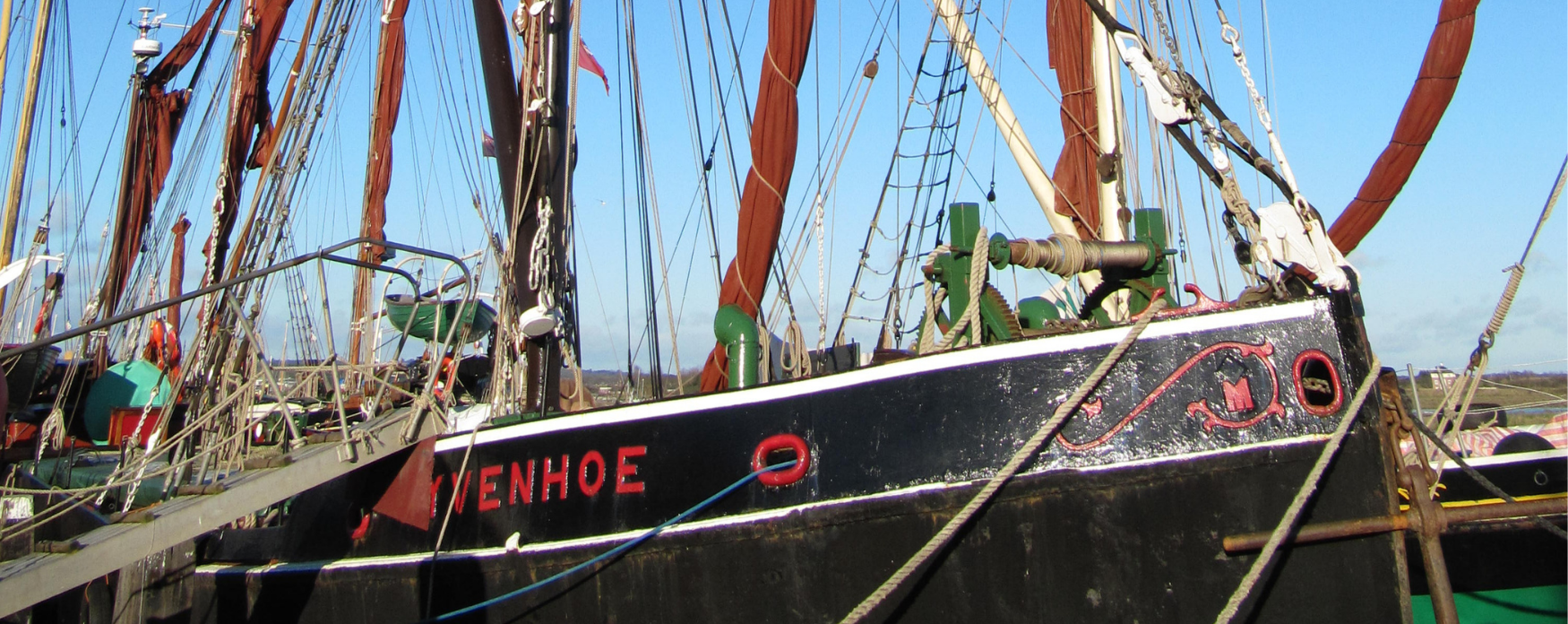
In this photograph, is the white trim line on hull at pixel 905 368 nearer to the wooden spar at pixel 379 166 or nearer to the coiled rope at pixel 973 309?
the coiled rope at pixel 973 309

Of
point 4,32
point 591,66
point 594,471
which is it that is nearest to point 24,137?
point 4,32

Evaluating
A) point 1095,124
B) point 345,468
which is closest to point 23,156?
point 345,468

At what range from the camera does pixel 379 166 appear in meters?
22.8

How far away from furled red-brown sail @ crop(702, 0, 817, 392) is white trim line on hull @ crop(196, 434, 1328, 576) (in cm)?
257

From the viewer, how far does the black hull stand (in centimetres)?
472

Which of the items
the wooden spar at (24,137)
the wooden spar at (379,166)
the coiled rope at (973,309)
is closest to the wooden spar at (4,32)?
the wooden spar at (24,137)

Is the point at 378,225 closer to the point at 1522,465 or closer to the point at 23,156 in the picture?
the point at 23,156

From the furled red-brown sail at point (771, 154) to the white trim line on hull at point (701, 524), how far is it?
2.57 m

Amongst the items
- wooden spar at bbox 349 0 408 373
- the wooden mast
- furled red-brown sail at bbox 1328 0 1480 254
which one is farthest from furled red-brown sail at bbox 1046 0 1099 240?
wooden spar at bbox 349 0 408 373

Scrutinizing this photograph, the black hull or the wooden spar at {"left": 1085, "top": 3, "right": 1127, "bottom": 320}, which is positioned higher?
the wooden spar at {"left": 1085, "top": 3, "right": 1127, "bottom": 320}

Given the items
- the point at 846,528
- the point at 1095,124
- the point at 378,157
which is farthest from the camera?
the point at 378,157

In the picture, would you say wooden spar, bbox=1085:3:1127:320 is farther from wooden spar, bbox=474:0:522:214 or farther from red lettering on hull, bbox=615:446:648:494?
red lettering on hull, bbox=615:446:648:494

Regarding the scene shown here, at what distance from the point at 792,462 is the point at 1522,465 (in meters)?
5.64

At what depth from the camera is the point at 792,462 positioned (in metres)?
5.58
